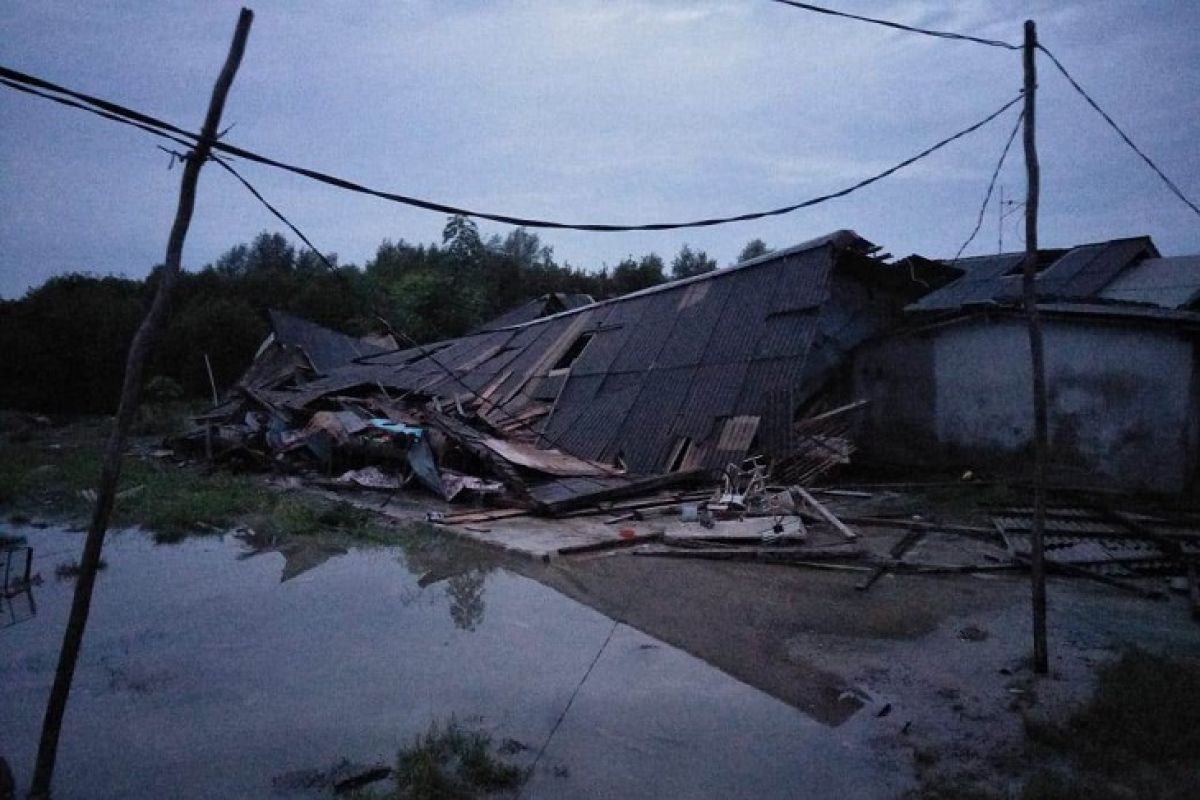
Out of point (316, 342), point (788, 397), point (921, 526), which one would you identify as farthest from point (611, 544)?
point (316, 342)

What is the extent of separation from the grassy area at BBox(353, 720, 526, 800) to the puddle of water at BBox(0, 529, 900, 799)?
0.48 feet

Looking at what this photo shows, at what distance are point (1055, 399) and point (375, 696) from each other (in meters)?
11.1

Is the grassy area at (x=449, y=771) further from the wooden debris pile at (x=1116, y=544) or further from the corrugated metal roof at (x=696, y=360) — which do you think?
the corrugated metal roof at (x=696, y=360)

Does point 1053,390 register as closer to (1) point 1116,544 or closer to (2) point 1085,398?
(2) point 1085,398

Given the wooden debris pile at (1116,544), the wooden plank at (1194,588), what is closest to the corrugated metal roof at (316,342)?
the wooden debris pile at (1116,544)

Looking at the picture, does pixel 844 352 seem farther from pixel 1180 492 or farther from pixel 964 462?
pixel 1180 492

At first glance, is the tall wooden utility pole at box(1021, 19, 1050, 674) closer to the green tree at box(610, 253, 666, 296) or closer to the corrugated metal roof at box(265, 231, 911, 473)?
the corrugated metal roof at box(265, 231, 911, 473)

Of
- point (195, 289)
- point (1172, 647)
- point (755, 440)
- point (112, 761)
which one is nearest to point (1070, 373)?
point (755, 440)

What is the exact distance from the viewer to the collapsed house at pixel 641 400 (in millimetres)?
11375

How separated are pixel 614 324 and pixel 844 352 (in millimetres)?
5306

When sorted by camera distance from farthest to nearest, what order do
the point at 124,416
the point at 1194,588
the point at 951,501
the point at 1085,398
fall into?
1. the point at 1085,398
2. the point at 951,501
3. the point at 1194,588
4. the point at 124,416

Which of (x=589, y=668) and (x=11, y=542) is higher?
(x=11, y=542)

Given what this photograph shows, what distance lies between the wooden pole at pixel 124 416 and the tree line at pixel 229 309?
927 inches

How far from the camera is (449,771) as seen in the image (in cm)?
355
